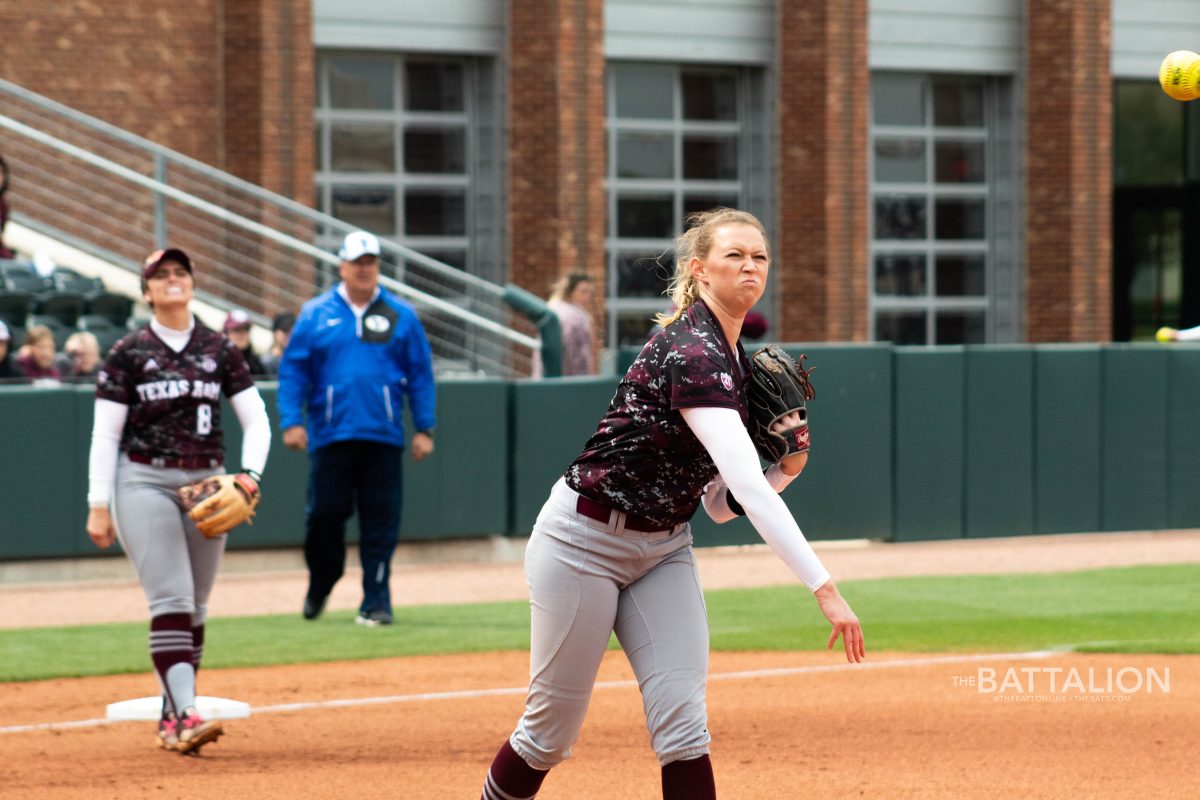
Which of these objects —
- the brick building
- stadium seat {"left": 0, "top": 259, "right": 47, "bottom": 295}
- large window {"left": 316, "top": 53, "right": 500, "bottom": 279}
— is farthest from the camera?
large window {"left": 316, "top": 53, "right": 500, "bottom": 279}

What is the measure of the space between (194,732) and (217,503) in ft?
2.95

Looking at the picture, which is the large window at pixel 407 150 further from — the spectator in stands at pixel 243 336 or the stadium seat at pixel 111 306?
the spectator in stands at pixel 243 336

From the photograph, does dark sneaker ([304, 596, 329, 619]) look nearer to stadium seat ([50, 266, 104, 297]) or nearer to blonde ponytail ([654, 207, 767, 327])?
stadium seat ([50, 266, 104, 297])

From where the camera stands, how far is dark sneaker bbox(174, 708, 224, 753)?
7.04 m

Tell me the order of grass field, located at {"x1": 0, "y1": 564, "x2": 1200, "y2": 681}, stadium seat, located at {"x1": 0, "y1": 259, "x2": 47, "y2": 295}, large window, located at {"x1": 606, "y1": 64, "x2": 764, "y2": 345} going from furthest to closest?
large window, located at {"x1": 606, "y1": 64, "x2": 764, "y2": 345} < stadium seat, located at {"x1": 0, "y1": 259, "x2": 47, "y2": 295} < grass field, located at {"x1": 0, "y1": 564, "x2": 1200, "y2": 681}

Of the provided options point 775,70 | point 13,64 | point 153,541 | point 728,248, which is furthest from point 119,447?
point 775,70

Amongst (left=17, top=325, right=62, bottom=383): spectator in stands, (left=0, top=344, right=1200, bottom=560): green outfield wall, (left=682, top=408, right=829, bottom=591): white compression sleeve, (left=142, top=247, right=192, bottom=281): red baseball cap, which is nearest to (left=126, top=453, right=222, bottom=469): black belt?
(left=142, top=247, right=192, bottom=281): red baseball cap

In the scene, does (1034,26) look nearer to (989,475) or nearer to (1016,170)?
(1016,170)

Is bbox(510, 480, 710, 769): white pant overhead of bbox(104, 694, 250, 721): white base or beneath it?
overhead

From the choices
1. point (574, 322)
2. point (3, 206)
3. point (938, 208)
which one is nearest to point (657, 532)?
point (574, 322)

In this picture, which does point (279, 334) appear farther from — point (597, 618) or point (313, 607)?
point (597, 618)

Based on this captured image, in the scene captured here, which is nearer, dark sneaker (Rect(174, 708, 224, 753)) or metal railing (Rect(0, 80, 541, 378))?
dark sneaker (Rect(174, 708, 224, 753))

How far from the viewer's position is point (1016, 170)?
2553 centimetres

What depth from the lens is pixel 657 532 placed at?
493 cm
